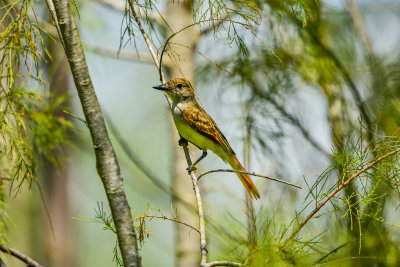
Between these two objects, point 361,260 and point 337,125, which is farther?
point 337,125

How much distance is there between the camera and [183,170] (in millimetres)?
4723

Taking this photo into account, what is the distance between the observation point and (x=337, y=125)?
473cm

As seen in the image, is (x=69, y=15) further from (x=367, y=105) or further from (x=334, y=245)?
(x=367, y=105)

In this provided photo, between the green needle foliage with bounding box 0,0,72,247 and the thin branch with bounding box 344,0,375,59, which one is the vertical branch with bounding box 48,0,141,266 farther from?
the thin branch with bounding box 344,0,375,59

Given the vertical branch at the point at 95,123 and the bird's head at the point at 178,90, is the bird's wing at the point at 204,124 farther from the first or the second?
the vertical branch at the point at 95,123

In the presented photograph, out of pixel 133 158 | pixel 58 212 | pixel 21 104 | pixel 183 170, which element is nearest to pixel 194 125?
pixel 133 158

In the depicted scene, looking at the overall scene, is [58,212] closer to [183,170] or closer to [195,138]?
[183,170]

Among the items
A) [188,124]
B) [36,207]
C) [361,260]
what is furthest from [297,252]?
[36,207]

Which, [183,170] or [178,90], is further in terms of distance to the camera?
[183,170]

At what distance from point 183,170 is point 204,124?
26.2 inches

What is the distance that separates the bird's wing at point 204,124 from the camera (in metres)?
4.18

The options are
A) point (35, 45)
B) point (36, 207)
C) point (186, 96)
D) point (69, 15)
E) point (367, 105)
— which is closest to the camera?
point (69, 15)

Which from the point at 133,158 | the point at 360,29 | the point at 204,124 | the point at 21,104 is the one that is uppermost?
the point at 360,29

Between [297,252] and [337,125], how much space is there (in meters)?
2.53
